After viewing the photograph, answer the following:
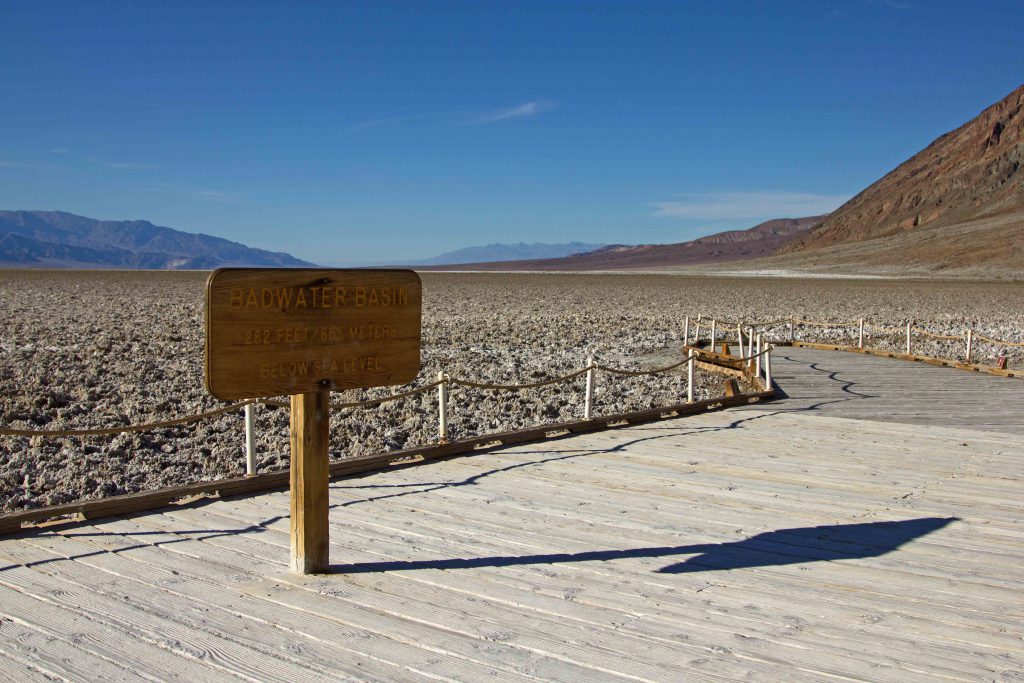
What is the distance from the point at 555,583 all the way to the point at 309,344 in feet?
5.60

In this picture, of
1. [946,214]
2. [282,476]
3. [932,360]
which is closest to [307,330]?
[282,476]

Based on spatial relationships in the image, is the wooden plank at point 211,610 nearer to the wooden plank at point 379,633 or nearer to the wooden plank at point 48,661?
the wooden plank at point 379,633

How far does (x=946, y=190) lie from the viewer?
136500 millimetres

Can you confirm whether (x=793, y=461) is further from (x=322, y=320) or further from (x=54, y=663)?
(x=54, y=663)

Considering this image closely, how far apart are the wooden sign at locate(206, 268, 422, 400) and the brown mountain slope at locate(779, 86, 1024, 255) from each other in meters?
110

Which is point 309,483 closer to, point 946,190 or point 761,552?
point 761,552

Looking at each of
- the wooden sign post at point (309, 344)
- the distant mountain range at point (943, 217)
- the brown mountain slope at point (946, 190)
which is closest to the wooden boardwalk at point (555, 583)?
the wooden sign post at point (309, 344)

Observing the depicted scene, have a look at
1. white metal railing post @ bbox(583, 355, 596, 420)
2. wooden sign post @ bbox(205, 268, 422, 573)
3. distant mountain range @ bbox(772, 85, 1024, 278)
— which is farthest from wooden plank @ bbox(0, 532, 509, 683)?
distant mountain range @ bbox(772, 85, 1024, 278)

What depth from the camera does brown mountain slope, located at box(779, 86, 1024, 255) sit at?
411ft

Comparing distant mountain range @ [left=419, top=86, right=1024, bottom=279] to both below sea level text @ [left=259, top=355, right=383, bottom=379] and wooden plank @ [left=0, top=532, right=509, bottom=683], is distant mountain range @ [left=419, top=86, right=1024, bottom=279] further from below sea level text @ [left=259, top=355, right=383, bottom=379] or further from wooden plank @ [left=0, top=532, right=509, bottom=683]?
wooden plank @ [left=0, top=532, right=509, bottom=683]

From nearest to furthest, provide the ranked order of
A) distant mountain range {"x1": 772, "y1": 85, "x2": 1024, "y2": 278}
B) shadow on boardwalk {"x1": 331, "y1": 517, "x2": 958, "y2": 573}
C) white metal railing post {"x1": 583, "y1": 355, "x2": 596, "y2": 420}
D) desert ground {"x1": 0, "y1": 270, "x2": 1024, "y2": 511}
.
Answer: shadow on boardwalk {"x1": 331, "y1": 517, "x2": 958, "y2": 573} → white metal railing post {"x1": 583, "y1": 355, "x2": 596, "y2": 420} → desert ground {"x1": 0, "y1": 270, "x2": 1024, "y2": 511} → distant mountain range {"x1": 772, "y1": 85, "x2": 1024, "y2": 278}

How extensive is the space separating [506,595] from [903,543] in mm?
2461

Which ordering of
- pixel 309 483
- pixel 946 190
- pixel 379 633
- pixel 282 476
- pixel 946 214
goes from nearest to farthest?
1. pixel 379 633
2. pixel 309 483
3. pixel 282 476
4. pixel 946 214
5. pixel 946 190

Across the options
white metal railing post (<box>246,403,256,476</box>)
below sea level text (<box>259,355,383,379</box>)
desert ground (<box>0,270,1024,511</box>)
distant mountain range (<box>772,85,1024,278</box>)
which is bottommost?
desert ground (<box>0,270,1024,511</box>)
